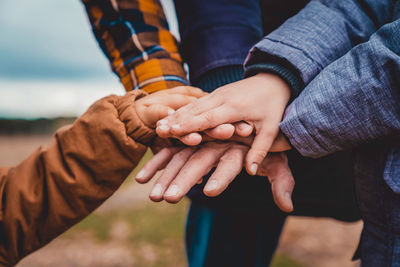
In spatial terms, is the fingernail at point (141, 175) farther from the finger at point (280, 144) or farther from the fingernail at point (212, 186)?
the finger at point (280, 144)

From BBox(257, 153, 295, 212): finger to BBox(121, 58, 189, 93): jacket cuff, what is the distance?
418 mm

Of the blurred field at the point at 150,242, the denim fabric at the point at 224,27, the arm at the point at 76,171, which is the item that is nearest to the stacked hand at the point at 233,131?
the arm at the point at 76,171

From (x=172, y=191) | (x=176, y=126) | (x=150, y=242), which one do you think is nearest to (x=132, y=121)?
(x=176, y=126)

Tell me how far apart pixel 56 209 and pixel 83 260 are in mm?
1489

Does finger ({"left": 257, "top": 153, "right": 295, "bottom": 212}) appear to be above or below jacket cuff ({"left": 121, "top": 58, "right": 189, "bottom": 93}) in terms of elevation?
below

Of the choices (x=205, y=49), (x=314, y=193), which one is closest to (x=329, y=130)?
(x=314, y=193)

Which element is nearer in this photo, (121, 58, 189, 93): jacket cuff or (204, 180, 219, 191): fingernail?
(204, 180, 219, 191): fingernail

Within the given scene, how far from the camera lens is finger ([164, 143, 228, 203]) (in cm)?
67

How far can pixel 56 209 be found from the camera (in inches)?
33.7

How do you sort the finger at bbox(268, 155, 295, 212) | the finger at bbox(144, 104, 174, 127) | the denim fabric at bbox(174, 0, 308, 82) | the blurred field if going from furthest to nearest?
the blurred field
the denim fabric at bbox(174, 0, 308, 82)
the finger at bbox(144, 104, 174, 127)
the finger at bbox(268, 155, 295, 212)

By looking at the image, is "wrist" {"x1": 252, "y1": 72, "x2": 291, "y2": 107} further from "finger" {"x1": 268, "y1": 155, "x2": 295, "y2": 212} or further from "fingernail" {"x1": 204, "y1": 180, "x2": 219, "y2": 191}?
"fingernail" {"x1": 204, "y1": 180, "x2": 219, "y2": 191}

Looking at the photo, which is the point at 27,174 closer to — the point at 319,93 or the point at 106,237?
the point at 319,93

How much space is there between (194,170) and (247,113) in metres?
0.20

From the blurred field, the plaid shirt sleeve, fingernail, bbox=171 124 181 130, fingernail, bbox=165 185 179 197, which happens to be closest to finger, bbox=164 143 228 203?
fingernail, bbox=165 185 179 197
